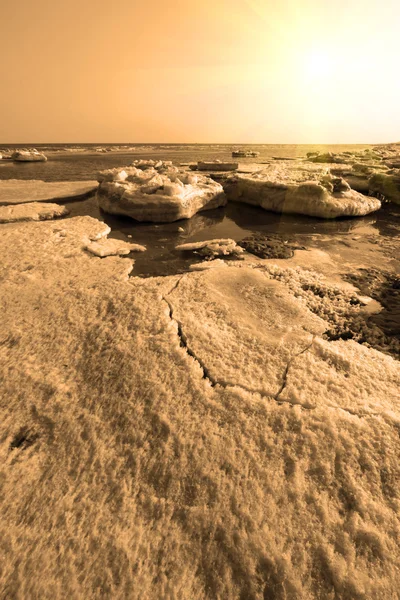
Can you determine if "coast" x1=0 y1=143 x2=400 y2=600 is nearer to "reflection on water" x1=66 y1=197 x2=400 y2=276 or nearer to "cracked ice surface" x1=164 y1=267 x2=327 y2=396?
"cracked ice surface" x1=164 y1=267 x2=327 y2=396

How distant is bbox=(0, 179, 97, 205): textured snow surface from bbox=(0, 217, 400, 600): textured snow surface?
8.48 m

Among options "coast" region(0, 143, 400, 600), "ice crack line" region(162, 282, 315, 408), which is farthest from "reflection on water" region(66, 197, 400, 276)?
"ice crack line" region(162, 282, 315, 408)

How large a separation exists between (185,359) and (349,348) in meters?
1.83

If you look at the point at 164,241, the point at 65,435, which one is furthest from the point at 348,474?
the point at 164,241

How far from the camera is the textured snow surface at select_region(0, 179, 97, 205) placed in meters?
10.1

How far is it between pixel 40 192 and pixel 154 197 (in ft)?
19.9

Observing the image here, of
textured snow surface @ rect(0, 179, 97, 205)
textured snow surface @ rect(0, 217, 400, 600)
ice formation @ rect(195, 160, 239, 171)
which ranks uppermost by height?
ice formation @ rect(195, 160, 239, 171)

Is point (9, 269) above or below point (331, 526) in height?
above

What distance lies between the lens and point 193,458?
78.7 inches

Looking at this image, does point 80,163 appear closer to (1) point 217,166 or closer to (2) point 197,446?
(1) point 217,166

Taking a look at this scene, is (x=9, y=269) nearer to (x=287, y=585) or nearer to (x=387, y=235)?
(x=287, y=585)

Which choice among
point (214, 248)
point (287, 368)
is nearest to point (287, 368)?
point (287, 368)

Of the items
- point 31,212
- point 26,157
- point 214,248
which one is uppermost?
point 26,157

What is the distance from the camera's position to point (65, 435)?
2178 mm
